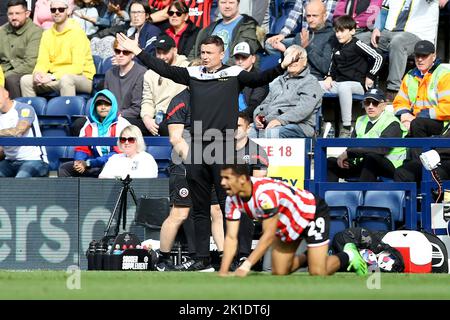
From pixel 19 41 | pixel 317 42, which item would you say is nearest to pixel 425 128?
pixel 317 42

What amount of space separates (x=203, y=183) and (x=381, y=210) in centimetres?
228

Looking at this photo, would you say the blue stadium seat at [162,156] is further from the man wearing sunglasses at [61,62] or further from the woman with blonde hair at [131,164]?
the man wearing sunglasses at [61,62]

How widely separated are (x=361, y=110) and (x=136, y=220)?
390 cm

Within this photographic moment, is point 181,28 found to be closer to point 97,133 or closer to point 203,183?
point 97,133

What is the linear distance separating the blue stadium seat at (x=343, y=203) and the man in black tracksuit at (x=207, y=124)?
1.66 metres

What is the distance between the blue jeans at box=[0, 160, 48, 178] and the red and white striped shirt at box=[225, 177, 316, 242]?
3.86 meters

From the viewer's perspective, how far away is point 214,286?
9.62 m

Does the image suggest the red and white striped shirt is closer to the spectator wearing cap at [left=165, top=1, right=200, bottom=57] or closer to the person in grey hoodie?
the person in grey hoodie

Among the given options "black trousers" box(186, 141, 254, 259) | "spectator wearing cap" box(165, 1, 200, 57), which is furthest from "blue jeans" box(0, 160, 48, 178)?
"spectator wearing cap" box(165, 1, 200, 57)

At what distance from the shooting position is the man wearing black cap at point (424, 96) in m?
13.3

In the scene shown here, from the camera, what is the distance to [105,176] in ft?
42.7

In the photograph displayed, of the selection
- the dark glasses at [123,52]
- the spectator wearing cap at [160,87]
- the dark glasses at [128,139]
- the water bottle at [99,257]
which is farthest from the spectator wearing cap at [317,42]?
the water bottle at [99,257]

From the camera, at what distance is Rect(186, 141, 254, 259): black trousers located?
1175 centimetres

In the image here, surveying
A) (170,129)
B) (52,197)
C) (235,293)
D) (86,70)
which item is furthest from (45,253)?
(235,293)
